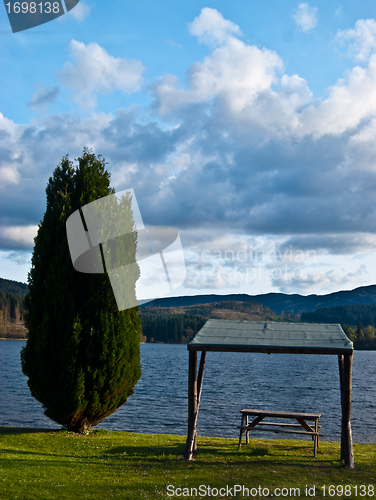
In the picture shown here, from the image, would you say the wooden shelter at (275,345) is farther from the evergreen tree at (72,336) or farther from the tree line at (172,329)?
the tree line at (172,329)

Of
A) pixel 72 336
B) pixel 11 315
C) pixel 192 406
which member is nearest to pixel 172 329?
pixel 11 315

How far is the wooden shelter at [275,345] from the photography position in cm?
961

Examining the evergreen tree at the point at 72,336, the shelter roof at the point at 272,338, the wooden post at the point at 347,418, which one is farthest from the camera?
the evergreen tree at the point at 72,336

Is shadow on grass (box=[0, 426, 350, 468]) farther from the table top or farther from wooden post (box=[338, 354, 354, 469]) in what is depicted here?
the table top

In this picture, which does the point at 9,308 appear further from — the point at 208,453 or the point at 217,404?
Answer: the point at 208,453

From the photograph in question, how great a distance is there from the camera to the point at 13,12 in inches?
322

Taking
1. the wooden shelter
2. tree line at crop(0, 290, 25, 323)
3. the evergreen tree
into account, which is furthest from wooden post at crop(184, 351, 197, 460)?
tree line at crop(0, 290, 25, 323)

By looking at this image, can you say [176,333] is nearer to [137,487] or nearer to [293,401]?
[293,401]

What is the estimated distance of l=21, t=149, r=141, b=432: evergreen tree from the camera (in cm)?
1228

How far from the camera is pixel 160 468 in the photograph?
9.12 m

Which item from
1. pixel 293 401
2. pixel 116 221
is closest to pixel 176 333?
pixel 293 401

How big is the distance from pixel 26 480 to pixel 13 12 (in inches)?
369

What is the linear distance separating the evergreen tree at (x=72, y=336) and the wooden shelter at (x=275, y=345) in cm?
320

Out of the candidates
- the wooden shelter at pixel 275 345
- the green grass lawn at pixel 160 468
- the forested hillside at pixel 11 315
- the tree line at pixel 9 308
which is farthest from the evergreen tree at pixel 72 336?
the tree line at pixel 9 308
